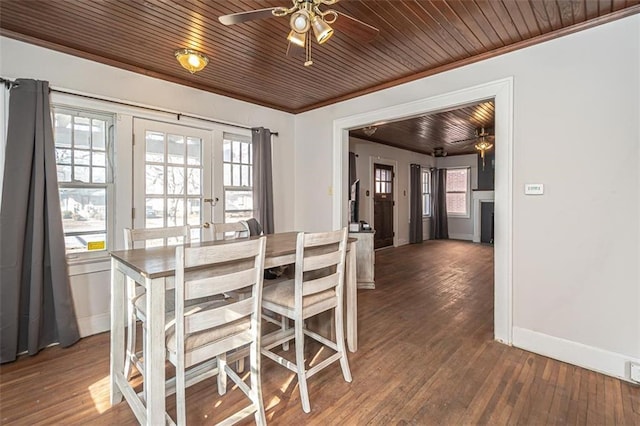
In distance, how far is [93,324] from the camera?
2.81 metres

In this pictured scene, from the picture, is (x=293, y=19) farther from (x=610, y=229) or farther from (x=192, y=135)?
(x=610, y=229)

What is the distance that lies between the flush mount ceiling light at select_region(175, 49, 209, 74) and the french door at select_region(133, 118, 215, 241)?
0.87m

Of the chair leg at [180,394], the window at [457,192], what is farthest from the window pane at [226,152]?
the window at [457,192]

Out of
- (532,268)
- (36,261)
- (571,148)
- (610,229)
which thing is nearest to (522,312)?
(532,268)

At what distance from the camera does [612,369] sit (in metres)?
2.12

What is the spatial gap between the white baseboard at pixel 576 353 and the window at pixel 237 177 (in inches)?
128

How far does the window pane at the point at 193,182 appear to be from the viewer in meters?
3.52

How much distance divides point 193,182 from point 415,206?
605 cm

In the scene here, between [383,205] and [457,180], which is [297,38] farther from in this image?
[457,180]

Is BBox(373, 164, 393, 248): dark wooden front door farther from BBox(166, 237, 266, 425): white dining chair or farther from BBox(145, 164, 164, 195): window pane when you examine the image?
BBox(166, 237, 266, 425): white dining chair

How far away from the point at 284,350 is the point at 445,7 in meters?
2.80

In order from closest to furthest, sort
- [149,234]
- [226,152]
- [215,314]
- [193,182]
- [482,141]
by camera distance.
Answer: [215,314], [149,234], [193,182], [226,152], [482,141]

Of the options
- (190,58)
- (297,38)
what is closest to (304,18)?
(297,38)

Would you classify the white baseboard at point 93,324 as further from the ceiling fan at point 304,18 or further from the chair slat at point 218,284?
the ceiling fan at point 304,18
